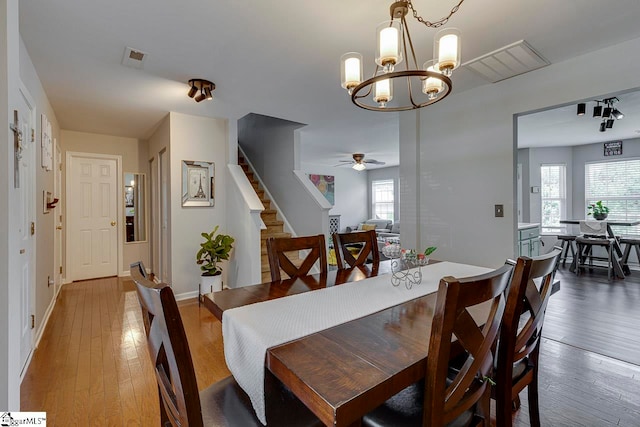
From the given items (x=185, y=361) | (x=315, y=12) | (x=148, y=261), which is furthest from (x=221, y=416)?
(x=148, y=261)

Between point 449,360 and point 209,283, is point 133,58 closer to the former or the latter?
point 209,283

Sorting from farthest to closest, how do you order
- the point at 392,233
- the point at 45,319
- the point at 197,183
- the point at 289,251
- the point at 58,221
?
the point at 392,233
the point at 58,221
the point at 197,183
the point at 45,319
the point at 289,251

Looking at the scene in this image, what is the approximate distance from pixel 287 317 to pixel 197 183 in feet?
10.7

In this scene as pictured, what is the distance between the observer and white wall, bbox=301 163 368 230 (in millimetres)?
9086

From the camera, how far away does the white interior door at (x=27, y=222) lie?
6.92ft

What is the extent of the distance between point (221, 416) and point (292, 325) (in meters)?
0.38

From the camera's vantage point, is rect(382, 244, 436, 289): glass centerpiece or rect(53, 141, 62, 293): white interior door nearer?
rect(382, 244, 436, 289): glass centerpiece

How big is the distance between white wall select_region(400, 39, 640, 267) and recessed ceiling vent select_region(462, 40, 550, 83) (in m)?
0.17

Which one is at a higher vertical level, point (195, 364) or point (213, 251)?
point (213, 251)

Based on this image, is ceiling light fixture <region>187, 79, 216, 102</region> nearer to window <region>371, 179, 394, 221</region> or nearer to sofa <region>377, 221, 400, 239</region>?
sofa <region>377, 221, 400, 239</region>

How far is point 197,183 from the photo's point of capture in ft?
13.1

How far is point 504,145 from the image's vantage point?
295cm

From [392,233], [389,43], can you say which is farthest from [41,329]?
[392,233]

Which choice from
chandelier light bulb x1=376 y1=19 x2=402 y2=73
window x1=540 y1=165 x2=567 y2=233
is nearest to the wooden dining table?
chandelier light bulb x1=376 y1=19 x2=402 y2=73
